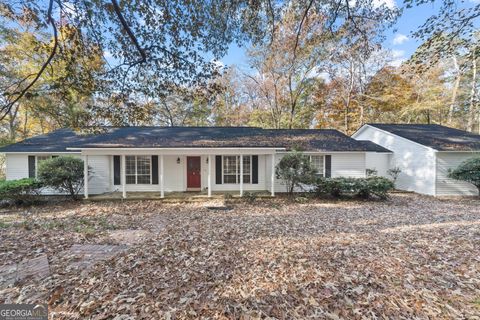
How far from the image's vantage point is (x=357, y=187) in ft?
32.3

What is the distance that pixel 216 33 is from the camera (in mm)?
5129

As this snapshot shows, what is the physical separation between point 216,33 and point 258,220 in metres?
5.29

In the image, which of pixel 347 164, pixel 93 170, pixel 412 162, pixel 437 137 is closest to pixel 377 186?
pixel 347 164

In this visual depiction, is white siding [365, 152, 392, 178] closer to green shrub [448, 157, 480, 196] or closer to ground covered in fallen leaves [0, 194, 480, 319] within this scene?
green shrub [448, 157, 480, 196]

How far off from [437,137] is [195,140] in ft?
47.4

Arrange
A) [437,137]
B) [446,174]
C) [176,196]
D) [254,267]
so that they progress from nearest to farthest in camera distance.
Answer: [254,267]
[176,196]
[446,174]
[437,137]

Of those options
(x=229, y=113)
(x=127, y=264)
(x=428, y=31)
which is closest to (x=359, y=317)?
(x=127, y=264)

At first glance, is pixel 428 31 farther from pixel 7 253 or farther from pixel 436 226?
pixel 7 253

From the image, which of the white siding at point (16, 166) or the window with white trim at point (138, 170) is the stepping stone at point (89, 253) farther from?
the white siding at point (16, 166)

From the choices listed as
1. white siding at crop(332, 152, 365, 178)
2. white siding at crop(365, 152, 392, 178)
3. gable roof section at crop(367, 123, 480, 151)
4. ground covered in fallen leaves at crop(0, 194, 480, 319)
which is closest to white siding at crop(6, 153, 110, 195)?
ground covered in fallen leaves at crop(0, 194, 480, 319)

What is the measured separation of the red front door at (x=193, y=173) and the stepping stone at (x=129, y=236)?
20.4ft

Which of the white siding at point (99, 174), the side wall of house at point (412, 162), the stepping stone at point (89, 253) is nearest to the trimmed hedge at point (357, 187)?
the side wall of house at point (412, 162)

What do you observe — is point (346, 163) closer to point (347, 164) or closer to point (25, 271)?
point (347, 164)

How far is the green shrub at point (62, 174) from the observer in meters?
9.28
